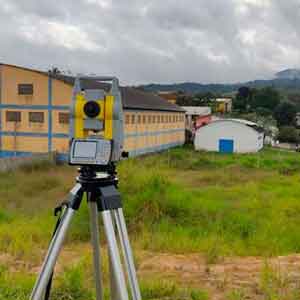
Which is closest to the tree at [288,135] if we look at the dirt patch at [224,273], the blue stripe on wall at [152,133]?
the blue stripe on wall at [152,133]

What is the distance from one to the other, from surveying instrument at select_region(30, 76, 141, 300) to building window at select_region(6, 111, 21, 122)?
15546 mm

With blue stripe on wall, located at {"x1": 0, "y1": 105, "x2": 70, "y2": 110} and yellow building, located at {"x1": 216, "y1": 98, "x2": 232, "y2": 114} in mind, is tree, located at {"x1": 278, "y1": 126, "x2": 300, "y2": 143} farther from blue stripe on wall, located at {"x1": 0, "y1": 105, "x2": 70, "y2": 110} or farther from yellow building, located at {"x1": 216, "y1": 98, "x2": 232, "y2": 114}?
blue stripe on wall, located at {"x1": 0, "y1": 105, "x2": 70, "y2": 110}

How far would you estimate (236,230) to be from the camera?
4.96 metres

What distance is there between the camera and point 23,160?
13445mm

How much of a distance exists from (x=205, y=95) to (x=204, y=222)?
121 ft

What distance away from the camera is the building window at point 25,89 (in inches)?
621

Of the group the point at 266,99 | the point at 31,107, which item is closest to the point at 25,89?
the point at 31,107

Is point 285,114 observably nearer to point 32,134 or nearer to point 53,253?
point 32,134

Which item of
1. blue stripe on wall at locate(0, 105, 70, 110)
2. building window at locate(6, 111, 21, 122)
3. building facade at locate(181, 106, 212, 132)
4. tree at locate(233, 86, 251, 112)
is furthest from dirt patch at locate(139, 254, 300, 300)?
tree at locate(233, 86, 251, 112)

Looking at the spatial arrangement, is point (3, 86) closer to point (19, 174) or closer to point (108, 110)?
point (19, 174)

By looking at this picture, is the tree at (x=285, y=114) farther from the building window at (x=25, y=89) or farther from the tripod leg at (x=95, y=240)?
the tripod leg at (x=95, y=240)

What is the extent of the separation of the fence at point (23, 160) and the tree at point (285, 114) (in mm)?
24054

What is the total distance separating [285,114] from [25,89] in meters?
24.2

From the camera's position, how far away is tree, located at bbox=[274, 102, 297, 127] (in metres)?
34.3
